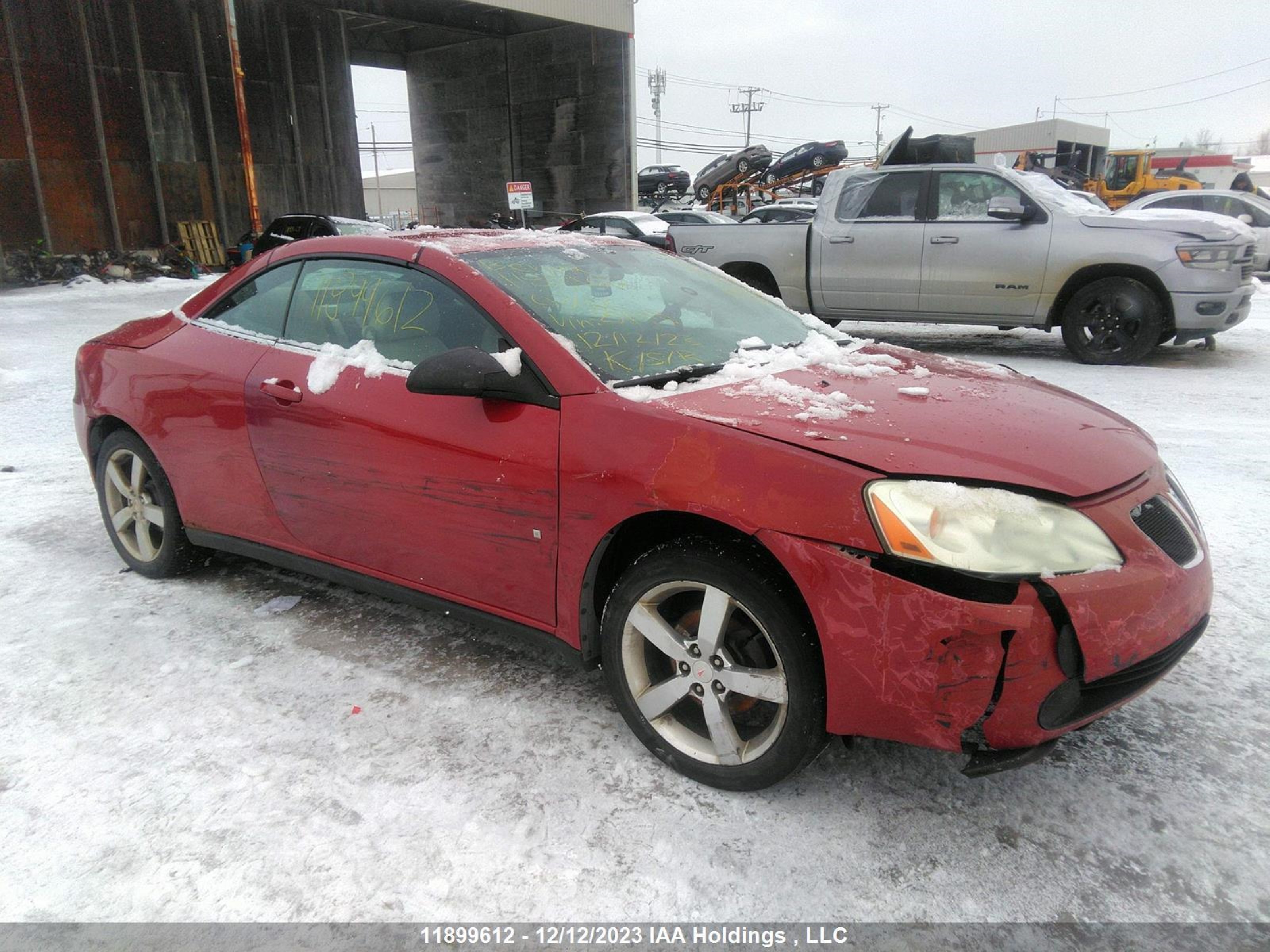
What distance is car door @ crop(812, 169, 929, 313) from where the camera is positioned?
877 centimetres

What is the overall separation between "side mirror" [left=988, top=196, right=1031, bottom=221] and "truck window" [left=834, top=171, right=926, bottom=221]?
2.63 feet

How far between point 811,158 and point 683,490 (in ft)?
96.8

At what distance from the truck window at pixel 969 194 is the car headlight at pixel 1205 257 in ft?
5.00

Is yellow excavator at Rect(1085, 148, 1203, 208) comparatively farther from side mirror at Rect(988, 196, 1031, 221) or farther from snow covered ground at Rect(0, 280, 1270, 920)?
snow covered ground at Rect(0, 280, 1270, 920)

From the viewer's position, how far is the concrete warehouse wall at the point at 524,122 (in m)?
27.2

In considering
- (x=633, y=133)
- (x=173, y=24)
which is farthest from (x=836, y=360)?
(x=633, y=133)

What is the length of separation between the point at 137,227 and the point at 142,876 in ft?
72.7

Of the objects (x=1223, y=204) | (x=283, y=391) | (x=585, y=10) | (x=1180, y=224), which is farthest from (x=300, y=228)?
(x=1223, y=204)

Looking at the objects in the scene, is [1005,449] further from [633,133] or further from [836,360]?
[633,133]

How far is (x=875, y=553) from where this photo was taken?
1977mm

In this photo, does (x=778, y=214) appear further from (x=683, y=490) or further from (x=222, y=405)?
(x=683, y=490)

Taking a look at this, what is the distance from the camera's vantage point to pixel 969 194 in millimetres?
8555

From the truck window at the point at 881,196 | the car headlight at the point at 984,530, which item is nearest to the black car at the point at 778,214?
the truck window at the point at 881,196

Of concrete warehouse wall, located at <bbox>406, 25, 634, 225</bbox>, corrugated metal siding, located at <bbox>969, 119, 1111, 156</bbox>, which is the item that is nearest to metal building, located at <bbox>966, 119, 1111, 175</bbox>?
corrugated metal siding, located at <bbox>969, 119, 1111, 156</bbox>
